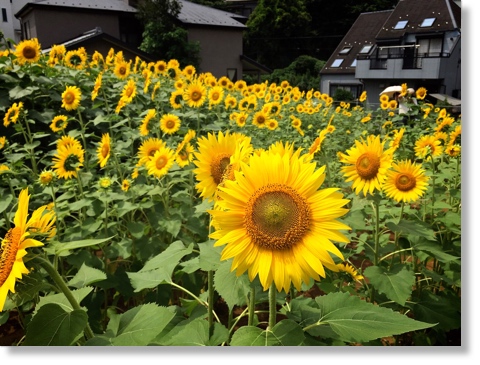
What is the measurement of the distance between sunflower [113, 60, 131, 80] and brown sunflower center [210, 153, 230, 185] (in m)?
3.13

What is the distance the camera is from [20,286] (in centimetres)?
74

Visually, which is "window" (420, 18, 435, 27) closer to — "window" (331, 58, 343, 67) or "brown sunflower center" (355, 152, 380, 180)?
"window" (331, 58, 343, 67)

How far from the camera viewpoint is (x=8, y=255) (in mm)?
707

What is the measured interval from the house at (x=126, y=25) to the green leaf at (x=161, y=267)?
1.10m

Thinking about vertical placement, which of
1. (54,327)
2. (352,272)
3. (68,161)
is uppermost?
(68,161)

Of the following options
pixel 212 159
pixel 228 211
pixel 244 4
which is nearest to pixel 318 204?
pixel 228 211

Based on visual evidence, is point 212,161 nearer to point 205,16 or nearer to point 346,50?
point 346,50

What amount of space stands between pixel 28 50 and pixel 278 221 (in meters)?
2.77

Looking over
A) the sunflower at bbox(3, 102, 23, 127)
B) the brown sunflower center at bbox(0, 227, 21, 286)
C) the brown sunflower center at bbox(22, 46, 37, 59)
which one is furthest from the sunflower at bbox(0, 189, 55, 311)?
the brown sunflower center at bbox(22, 46, 37, 59)

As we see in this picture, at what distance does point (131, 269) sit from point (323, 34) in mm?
1320

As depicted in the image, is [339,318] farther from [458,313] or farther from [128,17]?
[128,17]

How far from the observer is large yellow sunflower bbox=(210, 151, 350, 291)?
76cm

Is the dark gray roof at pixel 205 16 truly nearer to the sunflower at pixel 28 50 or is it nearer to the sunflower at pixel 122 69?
the sunflower at pixel 28 50

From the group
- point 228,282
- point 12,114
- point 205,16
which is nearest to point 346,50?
point 205,16
